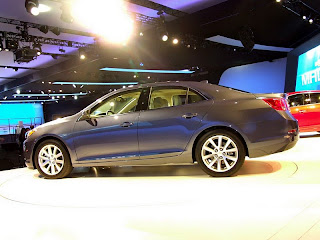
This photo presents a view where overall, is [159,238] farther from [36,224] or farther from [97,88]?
[97,88]

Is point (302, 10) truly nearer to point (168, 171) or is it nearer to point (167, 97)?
point (167, 97)

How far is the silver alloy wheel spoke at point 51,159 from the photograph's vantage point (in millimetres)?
4801

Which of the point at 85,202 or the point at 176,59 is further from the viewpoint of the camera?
the point at 176,59

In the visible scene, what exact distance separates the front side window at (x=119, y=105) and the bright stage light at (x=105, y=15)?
4.43 m

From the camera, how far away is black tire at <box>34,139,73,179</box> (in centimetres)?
476

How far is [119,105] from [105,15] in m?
5.40

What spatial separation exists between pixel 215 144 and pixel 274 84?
17812 mm

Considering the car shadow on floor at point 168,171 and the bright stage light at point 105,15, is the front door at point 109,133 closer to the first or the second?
the car shadow on floor at point 168,171

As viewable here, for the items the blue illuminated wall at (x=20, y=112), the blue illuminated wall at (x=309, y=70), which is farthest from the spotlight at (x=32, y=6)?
the blue illuminated wall at (x=20, y=112)

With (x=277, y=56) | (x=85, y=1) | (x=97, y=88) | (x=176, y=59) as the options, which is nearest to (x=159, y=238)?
(x=85, y=1)

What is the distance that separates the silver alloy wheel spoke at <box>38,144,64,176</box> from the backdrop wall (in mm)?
17933

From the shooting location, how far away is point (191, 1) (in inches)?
371

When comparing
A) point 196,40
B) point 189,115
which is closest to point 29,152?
point 189,115

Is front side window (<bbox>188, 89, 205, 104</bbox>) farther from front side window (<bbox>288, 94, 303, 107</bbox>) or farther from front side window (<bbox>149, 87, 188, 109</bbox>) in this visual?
front side window (<bbox>288, 94, 303, 107</bbox>)
